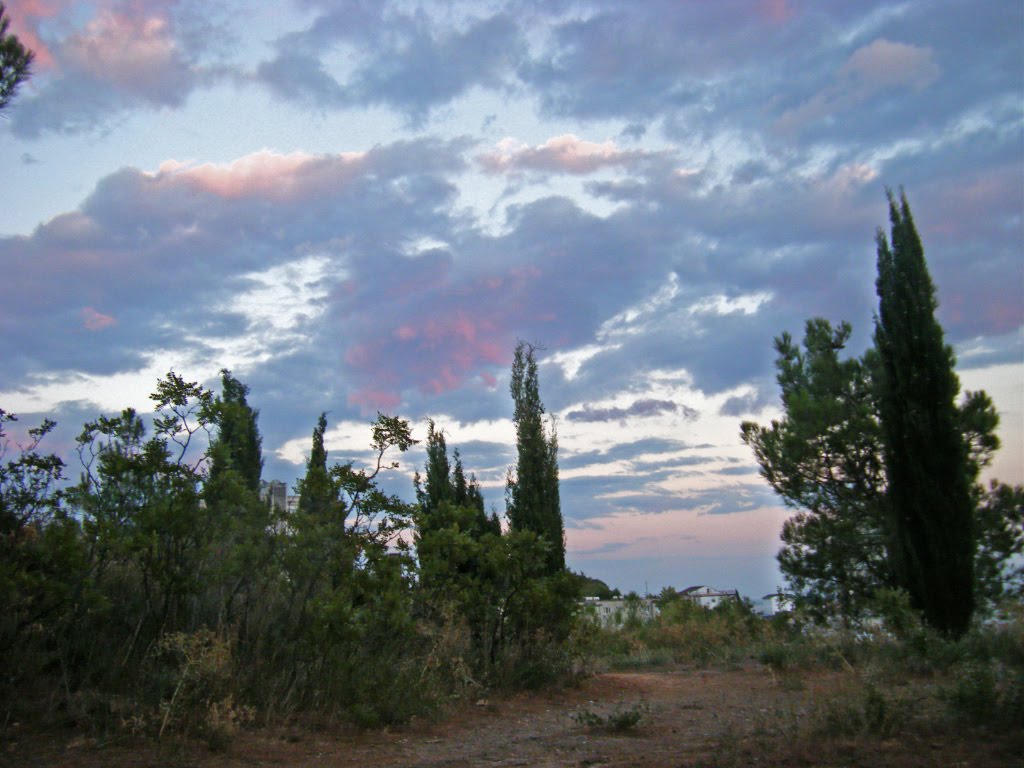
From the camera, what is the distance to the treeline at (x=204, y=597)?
584 centimetres

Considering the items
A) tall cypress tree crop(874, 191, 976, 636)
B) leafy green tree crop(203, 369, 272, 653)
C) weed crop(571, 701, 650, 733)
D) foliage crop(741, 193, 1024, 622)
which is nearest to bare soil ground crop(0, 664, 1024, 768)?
weed crop(571, 701, 650, 733)

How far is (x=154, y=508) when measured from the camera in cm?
639

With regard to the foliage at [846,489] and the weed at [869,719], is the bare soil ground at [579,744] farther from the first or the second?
the foliage at [846,489]

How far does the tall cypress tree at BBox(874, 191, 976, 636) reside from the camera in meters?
11.8

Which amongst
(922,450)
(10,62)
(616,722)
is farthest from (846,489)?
(10,62)

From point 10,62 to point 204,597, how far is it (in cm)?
492

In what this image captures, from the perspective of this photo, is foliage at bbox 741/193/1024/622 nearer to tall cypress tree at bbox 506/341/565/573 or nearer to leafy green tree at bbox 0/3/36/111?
tall cypress tree at bbox 506/341/565/573

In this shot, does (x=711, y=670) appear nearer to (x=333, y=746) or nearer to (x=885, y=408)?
(x=885, y=408)

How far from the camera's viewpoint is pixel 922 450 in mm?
12391

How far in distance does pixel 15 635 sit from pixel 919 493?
12057mm

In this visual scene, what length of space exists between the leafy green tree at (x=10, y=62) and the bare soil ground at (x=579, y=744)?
5.04 meters

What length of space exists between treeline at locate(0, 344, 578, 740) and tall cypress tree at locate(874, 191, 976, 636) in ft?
25.3

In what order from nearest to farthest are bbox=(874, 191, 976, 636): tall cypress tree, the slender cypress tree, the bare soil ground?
the bare soil ground, the slender cypress tree, bbox=(874, 191, 976, 636): tall cypress tree

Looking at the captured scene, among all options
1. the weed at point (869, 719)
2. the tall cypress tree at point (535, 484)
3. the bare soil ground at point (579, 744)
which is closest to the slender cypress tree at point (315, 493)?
the bare soil ground at point (579, 744)
